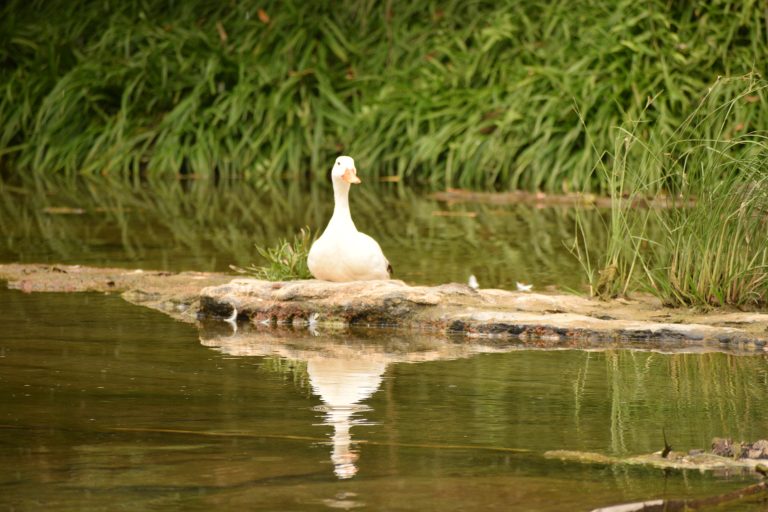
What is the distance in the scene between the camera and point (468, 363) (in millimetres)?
6422

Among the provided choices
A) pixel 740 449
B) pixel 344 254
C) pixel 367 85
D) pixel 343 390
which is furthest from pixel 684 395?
pixel 367 85

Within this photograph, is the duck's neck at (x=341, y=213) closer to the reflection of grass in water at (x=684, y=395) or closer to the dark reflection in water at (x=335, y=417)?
the dark reflection in water at (x=335, y=417)

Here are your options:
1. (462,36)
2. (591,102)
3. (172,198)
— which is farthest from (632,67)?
(172,198)

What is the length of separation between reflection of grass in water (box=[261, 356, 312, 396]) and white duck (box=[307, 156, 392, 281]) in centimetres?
115

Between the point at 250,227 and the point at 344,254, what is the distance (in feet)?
16.2

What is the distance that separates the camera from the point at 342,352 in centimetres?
672

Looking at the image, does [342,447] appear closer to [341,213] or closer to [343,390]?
[343,390]

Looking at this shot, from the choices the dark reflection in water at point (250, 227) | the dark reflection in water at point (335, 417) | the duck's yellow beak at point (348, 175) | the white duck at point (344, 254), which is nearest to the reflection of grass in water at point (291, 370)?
the dark reflection in water at point (335, 417)

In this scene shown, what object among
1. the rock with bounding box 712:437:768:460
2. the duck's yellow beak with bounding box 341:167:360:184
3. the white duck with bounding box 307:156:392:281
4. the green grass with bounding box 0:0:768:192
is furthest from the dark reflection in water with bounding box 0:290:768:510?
the green grass with bounding box 0:0:768:192

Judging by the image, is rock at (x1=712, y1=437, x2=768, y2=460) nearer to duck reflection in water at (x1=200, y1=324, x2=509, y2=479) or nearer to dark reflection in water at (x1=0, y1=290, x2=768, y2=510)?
dark reflection in water at (x1=0, y1=290, x2=768, y2=510)

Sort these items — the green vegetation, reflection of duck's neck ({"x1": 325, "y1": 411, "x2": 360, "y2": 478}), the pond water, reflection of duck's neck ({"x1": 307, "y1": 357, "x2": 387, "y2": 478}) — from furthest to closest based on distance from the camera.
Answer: the green vegetation → reflection of duck's neck ({"x1": 307, "y1": 357, "x2": 387, "y2": 478}) → reflection of duck's neck ({"x1": 325, "y1": 411, "x2": 360, "y2": 478}) → the pond water

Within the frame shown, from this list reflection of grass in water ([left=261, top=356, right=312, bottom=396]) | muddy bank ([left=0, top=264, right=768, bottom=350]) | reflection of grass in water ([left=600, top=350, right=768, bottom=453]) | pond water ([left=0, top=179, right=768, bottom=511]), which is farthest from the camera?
muddy bank ([left=0, top=264, right=768, bottom=350])

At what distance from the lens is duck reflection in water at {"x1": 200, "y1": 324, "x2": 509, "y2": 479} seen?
554cm

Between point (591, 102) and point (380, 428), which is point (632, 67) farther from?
point (380, 428)
